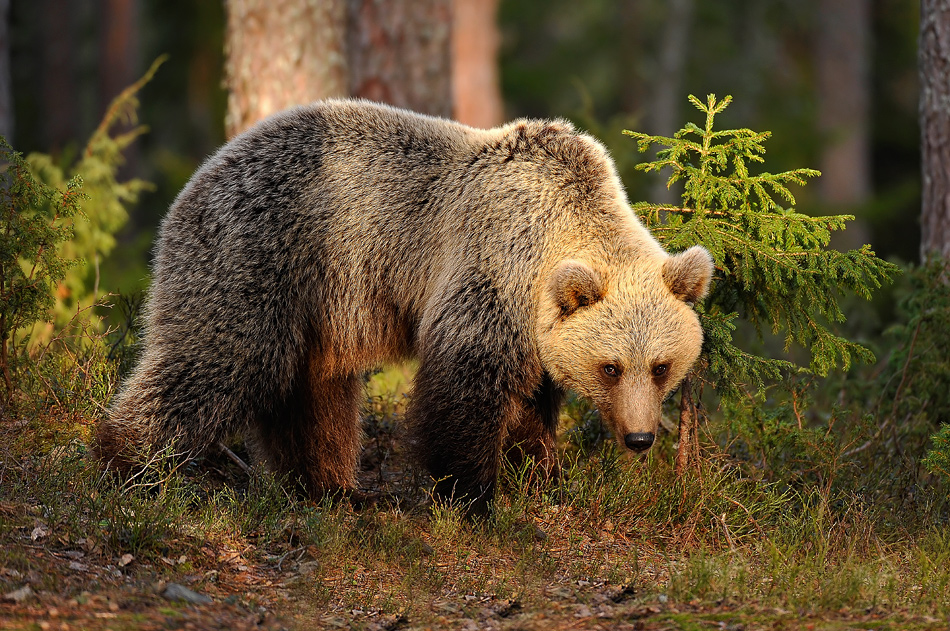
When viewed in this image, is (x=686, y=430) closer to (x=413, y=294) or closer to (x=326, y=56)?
(x=413, y=294)

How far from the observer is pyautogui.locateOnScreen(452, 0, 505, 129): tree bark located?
73.1 feet

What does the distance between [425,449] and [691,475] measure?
1600 millimetres

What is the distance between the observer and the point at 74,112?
23.6 metres

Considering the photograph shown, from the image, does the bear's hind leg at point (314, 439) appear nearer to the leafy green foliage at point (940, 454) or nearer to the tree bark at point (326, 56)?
the leafy green foliage at point (940, 454)

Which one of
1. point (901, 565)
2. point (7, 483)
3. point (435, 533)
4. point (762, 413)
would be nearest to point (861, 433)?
point (762, 413)

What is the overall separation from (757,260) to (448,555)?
2.50 m

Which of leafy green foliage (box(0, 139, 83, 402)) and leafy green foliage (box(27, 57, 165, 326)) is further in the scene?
leafy green foliage (box(27, 57, 165, 326))

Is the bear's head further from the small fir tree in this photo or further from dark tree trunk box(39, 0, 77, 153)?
dark tree trunk box(39, 0, 77, 153)

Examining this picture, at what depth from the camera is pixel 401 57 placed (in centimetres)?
1009

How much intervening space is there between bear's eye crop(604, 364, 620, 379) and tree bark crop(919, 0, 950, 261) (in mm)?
3416

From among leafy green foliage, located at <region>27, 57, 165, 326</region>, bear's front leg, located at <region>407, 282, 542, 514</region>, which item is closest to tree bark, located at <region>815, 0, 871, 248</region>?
leafy green foliage, located at <region>27, 57, 165, 326</region>

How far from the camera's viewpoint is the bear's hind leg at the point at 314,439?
Answer: 21.4 ft

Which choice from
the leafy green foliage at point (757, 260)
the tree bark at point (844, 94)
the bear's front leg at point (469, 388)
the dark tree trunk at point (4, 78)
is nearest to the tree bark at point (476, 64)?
the tree bark at point (844, 94)

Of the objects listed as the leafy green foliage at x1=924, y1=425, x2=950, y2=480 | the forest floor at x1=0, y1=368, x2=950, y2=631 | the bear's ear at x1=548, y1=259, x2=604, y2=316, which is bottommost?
the forest floor at x1=0, y1=368, x2=950, y2=631
